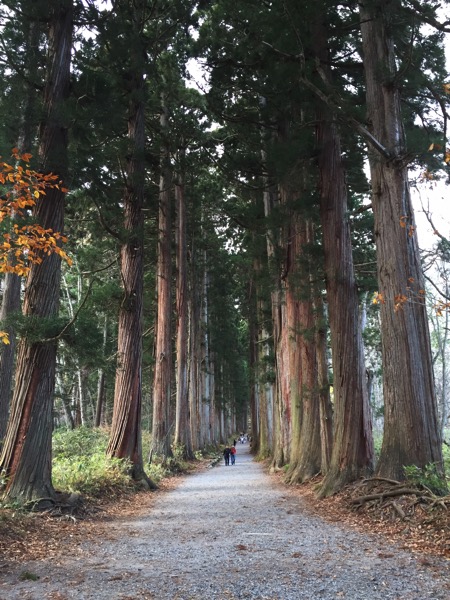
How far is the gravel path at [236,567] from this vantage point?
393 cm

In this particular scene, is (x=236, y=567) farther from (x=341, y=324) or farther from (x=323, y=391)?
(x=323, y=391)

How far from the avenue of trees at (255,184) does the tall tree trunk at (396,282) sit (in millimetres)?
29

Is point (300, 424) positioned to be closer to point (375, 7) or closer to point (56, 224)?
point (56, 224)

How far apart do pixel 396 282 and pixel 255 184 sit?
9674 mm

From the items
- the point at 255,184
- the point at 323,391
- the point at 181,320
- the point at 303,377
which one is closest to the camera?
the point at 323,391

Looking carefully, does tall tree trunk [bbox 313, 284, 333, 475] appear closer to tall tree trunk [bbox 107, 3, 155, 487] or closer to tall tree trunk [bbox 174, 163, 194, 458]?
tall tree trunk [bbox 107, 3, 155, 487]

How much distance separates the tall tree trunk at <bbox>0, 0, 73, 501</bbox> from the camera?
7.42 m

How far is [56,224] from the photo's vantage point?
813 cm

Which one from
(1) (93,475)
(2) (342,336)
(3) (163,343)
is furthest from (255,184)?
(1) (93,475)

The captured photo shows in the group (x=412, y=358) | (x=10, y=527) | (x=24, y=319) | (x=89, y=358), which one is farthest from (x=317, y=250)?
(x=10, y=527)

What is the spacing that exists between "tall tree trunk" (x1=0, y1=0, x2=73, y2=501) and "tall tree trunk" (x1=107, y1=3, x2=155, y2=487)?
3.56 metres

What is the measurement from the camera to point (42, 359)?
25.3ft

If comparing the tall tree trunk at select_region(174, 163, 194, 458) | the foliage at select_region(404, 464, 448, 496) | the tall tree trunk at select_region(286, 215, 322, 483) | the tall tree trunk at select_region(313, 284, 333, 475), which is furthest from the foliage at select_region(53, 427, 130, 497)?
the tall tree trunk at select_region(174, 163, 194, 458)

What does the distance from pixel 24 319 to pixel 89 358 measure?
1.27m
